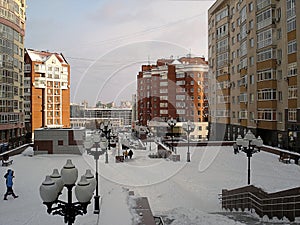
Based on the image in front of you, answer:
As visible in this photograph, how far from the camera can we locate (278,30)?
21078 millimetres

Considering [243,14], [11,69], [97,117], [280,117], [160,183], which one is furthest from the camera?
[97,117]

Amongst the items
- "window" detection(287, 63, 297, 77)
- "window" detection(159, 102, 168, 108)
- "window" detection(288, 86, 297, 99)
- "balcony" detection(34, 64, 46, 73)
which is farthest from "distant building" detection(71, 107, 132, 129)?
"window" detection(287, 63, 297, 77)

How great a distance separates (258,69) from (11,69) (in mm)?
23488

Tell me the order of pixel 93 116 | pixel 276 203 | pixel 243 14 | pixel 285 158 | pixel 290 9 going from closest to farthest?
pixel 276 203 < pixel 285 158 < pixel 290 9 < pixel 243 14 < pixel 93 116

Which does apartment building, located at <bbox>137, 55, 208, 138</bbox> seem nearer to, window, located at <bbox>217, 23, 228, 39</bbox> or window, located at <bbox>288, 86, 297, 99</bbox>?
window, located at <bbox>217, 23, 228, 39</bbox>

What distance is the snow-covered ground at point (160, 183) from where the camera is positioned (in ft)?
26.3

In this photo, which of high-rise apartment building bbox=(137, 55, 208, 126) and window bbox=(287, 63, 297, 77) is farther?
high-rise apartment building bbox=(137, 55, 208, 126)

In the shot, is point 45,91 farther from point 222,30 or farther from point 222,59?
point 222,30

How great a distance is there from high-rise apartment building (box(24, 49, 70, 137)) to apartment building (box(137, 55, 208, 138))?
14.9m

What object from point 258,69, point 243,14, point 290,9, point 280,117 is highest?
point 243,14

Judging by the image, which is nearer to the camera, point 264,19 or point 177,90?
point 264,19

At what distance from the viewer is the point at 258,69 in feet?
75.5

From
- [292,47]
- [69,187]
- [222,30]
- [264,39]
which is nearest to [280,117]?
[292,47]

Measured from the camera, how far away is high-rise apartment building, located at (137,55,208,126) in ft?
168
